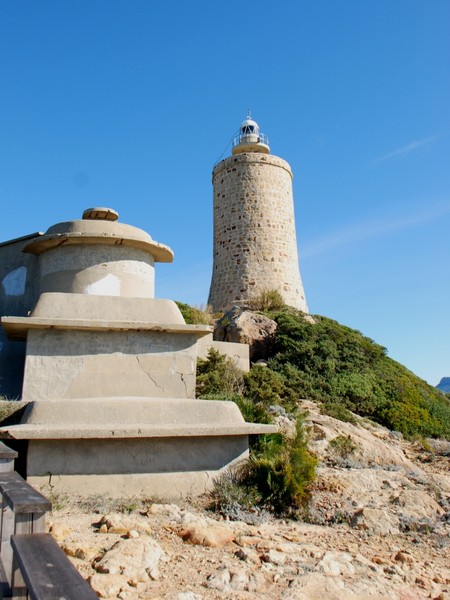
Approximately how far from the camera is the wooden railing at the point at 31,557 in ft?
5.91

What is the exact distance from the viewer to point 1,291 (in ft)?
26.4

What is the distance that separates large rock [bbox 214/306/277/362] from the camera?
59.6ft

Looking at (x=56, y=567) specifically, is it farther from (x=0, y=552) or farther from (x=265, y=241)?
(x=265, y=241)

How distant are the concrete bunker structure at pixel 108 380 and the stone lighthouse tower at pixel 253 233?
15465 mm

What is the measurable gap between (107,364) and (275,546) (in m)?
3.13

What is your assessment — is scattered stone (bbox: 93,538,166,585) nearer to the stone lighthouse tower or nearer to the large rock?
the large rock

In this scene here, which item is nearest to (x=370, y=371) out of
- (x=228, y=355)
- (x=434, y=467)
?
(x=228, y=355)

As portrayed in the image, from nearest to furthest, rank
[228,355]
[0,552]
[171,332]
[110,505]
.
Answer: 1. [0,552]
2. [110,505]
3. [171,332]
4. [228,355]

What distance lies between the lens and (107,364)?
6680 millimetres

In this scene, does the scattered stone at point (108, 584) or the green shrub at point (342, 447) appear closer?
the scattered stone at point (108, 584)

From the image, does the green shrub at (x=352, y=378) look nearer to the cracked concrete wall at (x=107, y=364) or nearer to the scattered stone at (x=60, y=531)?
the cracked concrete wall at (x=107, y=364)

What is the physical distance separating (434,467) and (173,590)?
741 centimetres

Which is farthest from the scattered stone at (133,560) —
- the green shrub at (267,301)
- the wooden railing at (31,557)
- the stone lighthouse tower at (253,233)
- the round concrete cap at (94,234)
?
the stone lighthouse tower at (253,233)

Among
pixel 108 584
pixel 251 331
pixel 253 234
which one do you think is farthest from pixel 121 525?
pixel 253 234
